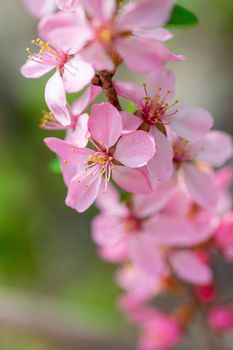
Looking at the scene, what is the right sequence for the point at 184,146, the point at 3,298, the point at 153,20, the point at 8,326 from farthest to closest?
the point at 3,298 < the point at 8,326 < the point at 184,146 < the point at 153,20

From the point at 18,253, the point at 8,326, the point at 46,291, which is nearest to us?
the point at 8,326

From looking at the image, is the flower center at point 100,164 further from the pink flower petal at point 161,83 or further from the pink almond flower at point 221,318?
the pink almond flower at point 221,318

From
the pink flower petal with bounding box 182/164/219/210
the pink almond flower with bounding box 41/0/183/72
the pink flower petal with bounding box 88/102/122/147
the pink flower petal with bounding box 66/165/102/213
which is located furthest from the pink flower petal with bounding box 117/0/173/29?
the pink flower petal with bounding box 182/164/219/210

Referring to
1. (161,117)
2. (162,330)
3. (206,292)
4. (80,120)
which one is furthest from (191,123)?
(162,330)

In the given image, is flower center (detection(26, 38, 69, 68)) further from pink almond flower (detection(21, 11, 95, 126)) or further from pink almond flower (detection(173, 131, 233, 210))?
pink almond flower (detection(173, 131, 233, 210))

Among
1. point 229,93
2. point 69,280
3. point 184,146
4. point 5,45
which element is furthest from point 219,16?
point 184,146

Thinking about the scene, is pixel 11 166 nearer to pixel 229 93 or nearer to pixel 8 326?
pixel 8 326

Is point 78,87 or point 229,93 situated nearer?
point 78,87
